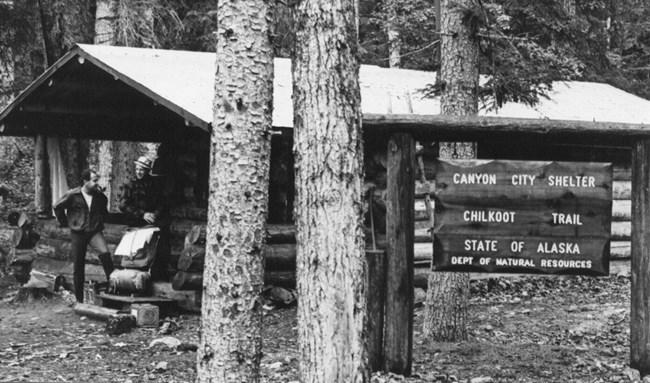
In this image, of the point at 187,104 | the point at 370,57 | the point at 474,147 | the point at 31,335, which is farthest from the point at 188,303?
the point at 370,57

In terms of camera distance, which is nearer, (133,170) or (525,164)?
(525,164)

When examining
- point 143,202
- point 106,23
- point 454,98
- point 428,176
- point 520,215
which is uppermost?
point 106,23

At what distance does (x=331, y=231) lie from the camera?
5922mm

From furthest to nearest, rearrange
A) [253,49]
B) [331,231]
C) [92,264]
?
1. [92,264]
2. [253,49]
3. [331,231]

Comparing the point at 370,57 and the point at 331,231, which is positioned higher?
the point at 370,57

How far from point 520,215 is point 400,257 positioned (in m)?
1.21

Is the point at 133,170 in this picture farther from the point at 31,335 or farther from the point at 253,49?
the point at 253,49

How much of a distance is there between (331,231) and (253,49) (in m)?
1.80

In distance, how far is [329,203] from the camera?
5930 mm

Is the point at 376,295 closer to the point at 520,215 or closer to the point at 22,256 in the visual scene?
the point at 520,215

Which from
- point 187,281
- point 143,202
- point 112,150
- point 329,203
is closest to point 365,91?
point 187,281

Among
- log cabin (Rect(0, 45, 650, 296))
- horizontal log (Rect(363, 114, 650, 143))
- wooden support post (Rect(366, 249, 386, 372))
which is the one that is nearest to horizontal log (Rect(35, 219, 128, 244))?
log cabin (Rect(0, 45, 650, 296))

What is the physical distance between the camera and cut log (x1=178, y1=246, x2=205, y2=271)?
1445 centimetres

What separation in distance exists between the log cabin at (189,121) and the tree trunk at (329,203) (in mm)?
6296
